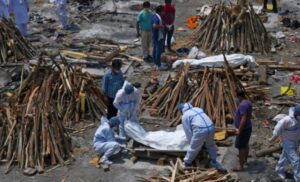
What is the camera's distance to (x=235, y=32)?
19.6 metres

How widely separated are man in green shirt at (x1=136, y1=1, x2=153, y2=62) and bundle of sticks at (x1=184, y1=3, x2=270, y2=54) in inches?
71.2

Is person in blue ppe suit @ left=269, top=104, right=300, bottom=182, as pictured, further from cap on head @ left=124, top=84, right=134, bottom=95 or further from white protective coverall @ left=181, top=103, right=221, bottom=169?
cap on head @ left=124, top=84, right=134, bottom=95

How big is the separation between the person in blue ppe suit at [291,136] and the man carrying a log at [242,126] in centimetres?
58

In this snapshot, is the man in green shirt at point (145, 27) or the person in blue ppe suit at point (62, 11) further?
the person in blue ppe suit at point (62, 11)

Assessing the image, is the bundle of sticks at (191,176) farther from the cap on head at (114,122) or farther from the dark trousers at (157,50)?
the dark trousers at (157,50)

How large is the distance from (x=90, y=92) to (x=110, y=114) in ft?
3.44

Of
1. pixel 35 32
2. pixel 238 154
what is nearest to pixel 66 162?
pixel 238 154

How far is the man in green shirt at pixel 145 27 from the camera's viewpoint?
60.2ft

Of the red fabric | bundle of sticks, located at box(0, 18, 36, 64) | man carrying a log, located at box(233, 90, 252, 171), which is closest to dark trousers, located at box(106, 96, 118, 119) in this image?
man carrying a log, located at box(233, 90, 252, 171)

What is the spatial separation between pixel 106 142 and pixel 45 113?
4.70 ft

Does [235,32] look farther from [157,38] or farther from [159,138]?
[159,138]

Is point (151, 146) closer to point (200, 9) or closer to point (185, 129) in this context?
point (185, 129)

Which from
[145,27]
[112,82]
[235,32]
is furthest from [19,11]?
[112,82]

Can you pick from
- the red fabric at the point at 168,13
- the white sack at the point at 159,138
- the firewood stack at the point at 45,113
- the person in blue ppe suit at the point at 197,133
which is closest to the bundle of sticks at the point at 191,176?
the person in blue ppe suit at the point at 197,133
